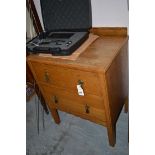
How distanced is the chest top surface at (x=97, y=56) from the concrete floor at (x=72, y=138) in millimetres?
702

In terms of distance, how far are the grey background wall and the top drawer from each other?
48 cm

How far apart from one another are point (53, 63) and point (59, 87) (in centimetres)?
22

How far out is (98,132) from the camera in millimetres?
1570

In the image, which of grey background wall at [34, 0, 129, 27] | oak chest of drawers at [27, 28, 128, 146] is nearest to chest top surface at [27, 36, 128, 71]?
oak chest of drawers at [27, 28, 128, 146]

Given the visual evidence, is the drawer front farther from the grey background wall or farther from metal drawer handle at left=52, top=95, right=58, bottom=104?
the grey background wall

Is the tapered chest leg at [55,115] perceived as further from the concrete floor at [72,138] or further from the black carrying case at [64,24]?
the black carrying case at [64,24]

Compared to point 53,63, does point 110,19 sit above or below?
above

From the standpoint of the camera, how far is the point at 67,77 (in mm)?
1185

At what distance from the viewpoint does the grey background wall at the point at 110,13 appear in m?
1.25

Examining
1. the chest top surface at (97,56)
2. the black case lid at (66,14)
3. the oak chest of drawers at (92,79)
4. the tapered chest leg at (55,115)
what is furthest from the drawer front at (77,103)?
the black case lid at (66,14)
